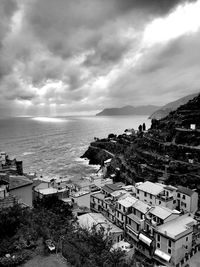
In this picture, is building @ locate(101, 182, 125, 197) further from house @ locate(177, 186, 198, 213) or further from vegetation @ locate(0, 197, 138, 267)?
vegetation @ locate(0, 197, 138, 267)

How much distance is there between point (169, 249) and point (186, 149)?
28698mm

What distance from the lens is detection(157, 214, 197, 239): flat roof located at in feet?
72.3

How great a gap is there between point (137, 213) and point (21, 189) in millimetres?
16035

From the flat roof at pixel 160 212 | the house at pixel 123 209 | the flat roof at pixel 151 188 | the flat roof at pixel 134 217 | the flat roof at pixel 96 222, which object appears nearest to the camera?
the flat roof at pixel 96 222

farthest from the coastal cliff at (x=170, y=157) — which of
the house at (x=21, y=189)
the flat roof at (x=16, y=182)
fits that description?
the flat roof at (x=16, y=182)

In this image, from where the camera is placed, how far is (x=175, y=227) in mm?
23250

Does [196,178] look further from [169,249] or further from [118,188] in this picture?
[169,249]

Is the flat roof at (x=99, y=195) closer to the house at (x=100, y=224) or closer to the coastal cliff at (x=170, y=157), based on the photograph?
the house at (x=100, y=224)

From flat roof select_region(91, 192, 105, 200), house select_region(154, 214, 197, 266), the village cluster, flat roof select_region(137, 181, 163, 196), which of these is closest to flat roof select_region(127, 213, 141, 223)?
the village cluster

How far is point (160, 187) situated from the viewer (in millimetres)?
32656

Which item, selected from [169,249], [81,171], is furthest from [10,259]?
[81,171]

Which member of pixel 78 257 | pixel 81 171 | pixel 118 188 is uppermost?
pixel 78 257

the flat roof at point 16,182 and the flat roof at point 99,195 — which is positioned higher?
the flat roof at point 16,182

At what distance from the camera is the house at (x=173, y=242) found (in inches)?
862
